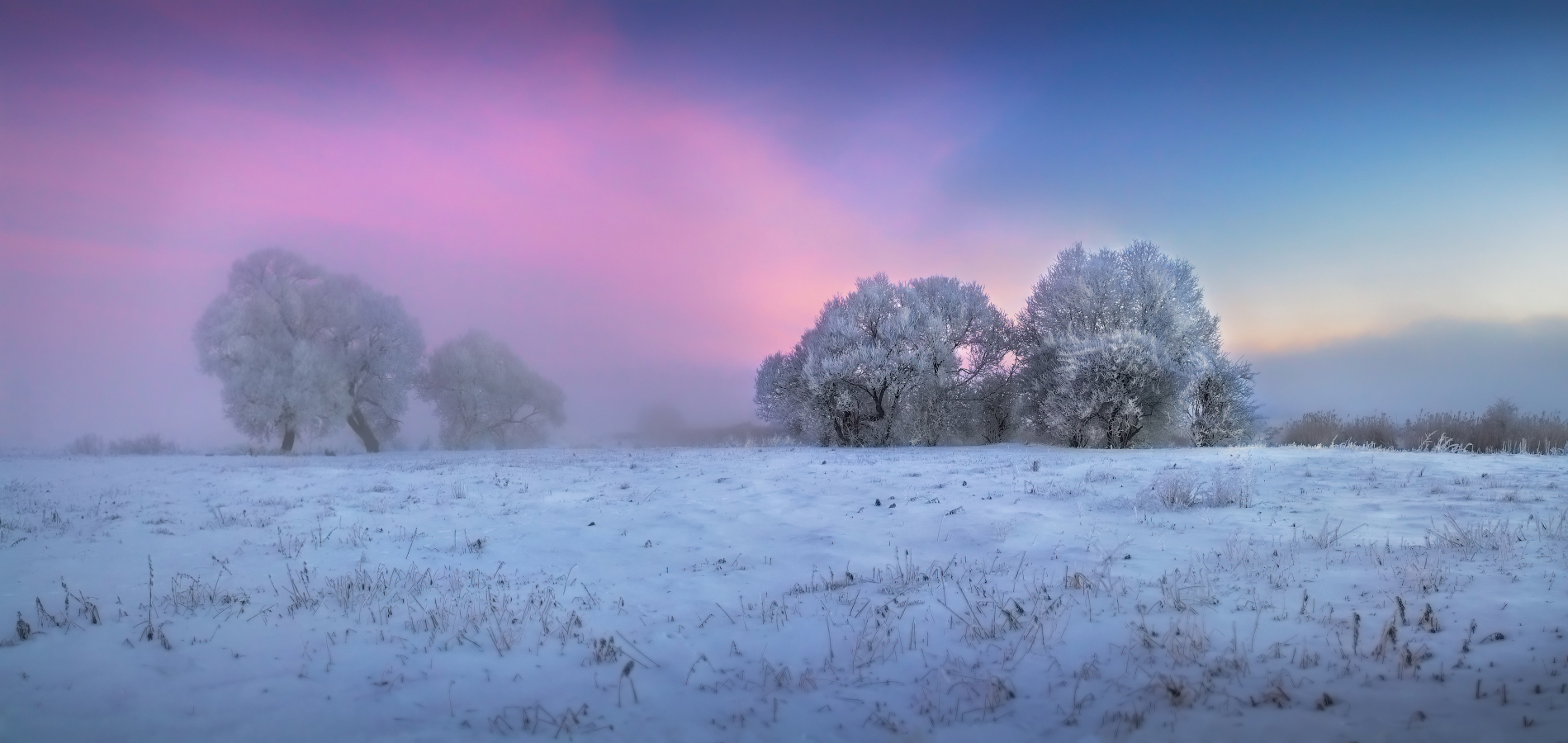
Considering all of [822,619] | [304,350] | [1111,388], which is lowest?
[822,619]

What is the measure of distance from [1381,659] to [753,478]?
1377cm

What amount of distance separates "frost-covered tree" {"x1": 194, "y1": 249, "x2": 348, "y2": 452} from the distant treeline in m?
47.0

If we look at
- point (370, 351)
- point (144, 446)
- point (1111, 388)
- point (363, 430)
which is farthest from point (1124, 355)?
point (144, 446)

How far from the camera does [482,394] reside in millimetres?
47625

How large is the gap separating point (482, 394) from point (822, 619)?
46.1 metres

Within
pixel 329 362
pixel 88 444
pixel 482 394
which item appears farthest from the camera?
pixel 482 394

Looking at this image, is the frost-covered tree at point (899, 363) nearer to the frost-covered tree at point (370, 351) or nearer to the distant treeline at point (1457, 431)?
the distant treeline at point (1457, 431)

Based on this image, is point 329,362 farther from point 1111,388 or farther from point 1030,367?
point 1111,388

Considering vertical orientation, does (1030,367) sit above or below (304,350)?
below

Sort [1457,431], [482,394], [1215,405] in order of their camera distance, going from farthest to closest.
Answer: [482,394] < [1215,405] < [1457,431]

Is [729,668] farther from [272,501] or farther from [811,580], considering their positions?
[272,501]

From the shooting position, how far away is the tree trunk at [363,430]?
42312 mm

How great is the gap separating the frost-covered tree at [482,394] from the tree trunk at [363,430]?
4.45 meters

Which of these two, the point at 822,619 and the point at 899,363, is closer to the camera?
the point at 822,619
